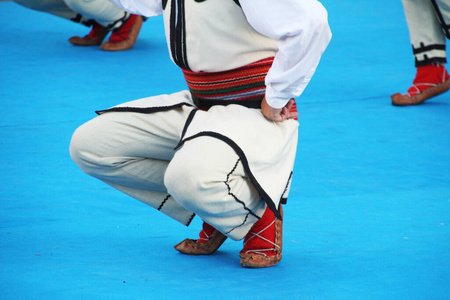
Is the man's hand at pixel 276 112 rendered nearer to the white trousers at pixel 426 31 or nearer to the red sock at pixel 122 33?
the white trousers at pixel 426 31

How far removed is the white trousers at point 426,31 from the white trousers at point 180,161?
2.16 metres

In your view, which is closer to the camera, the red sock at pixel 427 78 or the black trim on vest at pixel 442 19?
the black trim on vest at pixel 442 19

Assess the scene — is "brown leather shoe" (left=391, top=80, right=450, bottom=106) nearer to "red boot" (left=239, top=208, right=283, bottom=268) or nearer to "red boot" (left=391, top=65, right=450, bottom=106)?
"red boot" (left=391, top=65, right=450, bottom=106)

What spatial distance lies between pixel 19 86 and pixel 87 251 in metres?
2.40

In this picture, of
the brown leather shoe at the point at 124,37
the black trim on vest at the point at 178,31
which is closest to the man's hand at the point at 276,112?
the black trim on vest at the point at 178,31

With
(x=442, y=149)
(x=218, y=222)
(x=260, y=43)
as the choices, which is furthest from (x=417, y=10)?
(x=218, y=222)

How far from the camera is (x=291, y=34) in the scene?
1.85 meters

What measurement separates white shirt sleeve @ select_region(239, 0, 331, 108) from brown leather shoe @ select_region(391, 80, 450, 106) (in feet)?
7.43

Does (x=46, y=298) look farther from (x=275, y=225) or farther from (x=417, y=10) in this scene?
(x=417, y=10)

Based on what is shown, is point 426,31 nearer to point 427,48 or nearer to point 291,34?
point 427,48

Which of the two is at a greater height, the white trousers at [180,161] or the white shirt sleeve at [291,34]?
the white shirt sleeve at [291,34]

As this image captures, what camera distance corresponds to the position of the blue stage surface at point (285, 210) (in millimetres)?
1943

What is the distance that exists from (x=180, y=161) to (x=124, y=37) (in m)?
3.58

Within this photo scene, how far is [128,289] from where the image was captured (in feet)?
6.13
